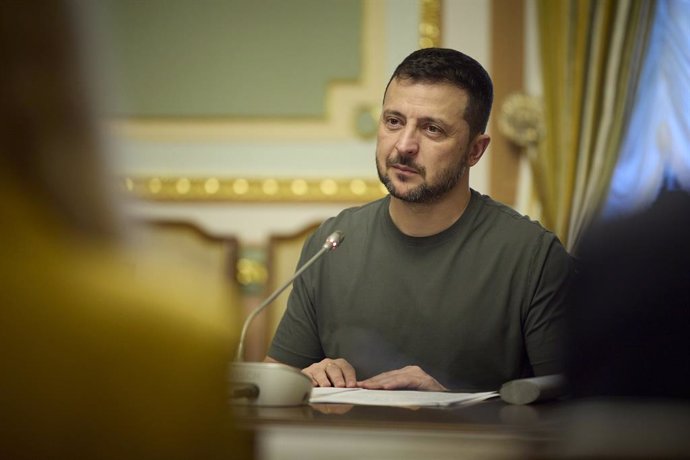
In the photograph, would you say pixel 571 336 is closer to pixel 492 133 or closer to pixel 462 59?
pixel 462 59

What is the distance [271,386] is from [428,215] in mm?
728

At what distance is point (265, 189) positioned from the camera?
2.52 metres

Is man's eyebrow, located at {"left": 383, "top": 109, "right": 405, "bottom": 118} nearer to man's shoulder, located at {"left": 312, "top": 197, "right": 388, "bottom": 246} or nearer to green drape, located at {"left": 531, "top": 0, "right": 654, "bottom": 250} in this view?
man's shoulder, located at {"left": 312, "top": 197, "right": 388, "bottom": 246}

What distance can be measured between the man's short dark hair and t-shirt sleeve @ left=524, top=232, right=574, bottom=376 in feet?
1.03

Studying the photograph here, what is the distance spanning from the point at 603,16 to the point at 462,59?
1.08 meters

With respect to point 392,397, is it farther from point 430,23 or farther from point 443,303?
point 430,23

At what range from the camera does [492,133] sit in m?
2.49

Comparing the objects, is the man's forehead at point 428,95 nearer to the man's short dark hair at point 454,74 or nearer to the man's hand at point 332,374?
the man's short dark hair at point 454,74

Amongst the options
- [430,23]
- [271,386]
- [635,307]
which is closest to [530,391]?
[271,386]

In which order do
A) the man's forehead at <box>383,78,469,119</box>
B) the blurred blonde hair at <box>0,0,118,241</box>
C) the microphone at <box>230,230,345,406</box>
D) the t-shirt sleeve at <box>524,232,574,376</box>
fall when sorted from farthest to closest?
the man's forehead at <box>383,78,469,119</box>
the t-shirt sleeve at <box>524,232,574,376</box>
the microphone at <box>230,230,345,406</box>
the blurred blonde hair at <box>0,0,118,241</box>

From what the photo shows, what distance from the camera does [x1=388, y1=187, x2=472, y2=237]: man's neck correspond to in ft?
4.95

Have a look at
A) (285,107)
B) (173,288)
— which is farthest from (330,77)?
(173,288)

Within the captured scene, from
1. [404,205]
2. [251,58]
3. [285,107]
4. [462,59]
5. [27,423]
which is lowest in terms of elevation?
[27,423]

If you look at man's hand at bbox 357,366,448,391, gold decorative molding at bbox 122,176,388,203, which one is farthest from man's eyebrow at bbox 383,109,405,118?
→ gold decorative molding at bbox 122,176,388,203
